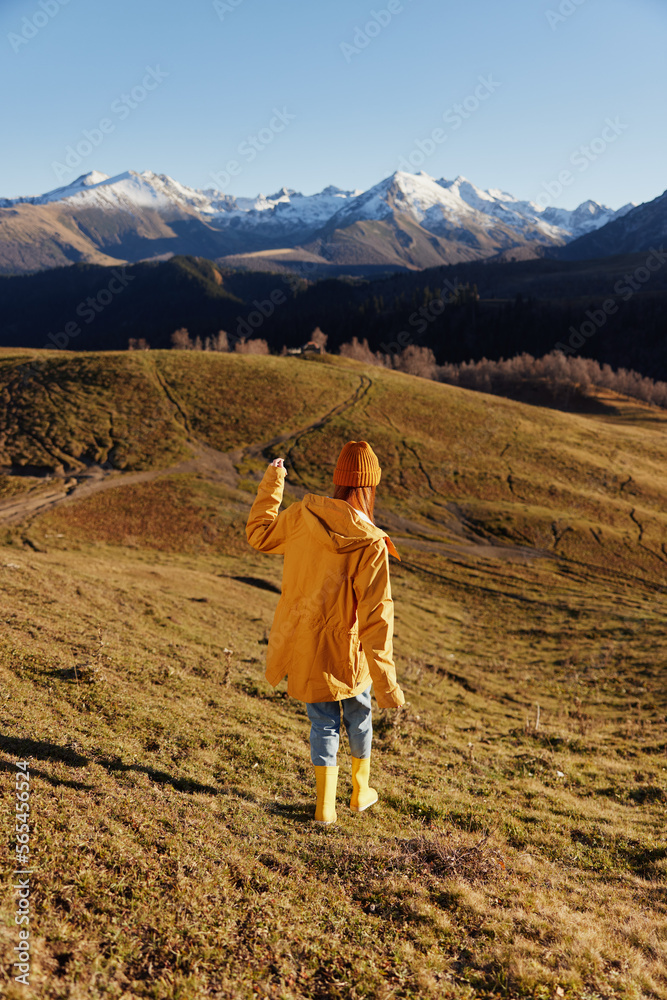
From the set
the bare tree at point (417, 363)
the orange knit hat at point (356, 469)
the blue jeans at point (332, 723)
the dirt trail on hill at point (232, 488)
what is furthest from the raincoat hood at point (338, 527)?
the bare tree at point (417, 363)

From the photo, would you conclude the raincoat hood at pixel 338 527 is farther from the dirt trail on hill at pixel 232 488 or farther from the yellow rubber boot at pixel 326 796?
the dirt trail on hill at pixel 232 488

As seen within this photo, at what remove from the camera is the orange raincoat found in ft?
17.5

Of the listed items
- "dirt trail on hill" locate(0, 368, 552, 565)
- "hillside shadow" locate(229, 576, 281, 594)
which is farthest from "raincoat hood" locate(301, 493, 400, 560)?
"dirt trail on hill" locate(0, 368, 552, 565)

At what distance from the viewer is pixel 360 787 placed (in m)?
6.39

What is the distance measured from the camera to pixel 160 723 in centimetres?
792

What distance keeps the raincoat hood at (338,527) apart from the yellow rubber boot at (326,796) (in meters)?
2.74

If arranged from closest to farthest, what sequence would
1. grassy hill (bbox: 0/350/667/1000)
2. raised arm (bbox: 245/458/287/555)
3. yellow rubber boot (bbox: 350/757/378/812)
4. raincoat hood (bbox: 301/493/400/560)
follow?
grassy hill (bbox: 0/350/667/1000), raincoat hood (bbox: 301/493/400/560), raised arm (bbox: 245/458/287/555), yellow rubber boot (bbox: 350/757/378/812)

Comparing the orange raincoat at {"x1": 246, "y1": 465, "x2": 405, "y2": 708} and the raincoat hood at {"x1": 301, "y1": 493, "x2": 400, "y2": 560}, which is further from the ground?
the raincoat hood at {"x1": 301, "y1": 493, "x2": 400, "y2": 560}

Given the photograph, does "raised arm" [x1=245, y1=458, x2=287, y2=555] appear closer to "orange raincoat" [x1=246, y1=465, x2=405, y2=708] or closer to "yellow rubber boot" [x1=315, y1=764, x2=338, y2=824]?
"orange raincoat" [x1=246, y1=465, x2=405, y2=708]

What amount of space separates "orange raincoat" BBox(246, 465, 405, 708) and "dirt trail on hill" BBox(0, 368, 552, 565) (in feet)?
94.4

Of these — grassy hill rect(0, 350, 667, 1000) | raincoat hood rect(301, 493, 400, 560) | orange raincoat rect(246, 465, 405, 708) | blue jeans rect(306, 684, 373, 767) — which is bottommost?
grassy hill rect(0, 350, 667, 1000)

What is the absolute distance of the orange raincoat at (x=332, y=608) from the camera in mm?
5344

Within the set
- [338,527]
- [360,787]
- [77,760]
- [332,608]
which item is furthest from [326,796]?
[338,527]

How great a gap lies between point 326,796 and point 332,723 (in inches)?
40.1
